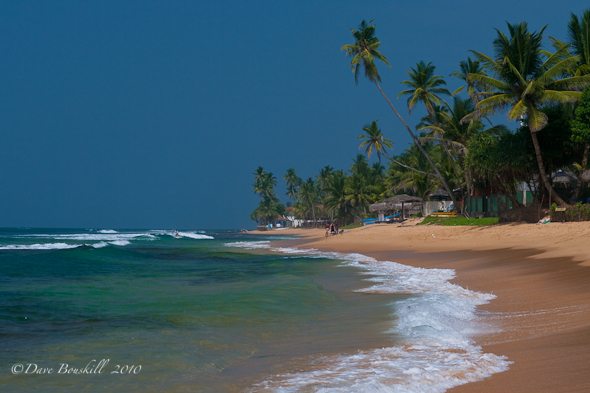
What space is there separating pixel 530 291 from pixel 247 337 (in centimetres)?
551

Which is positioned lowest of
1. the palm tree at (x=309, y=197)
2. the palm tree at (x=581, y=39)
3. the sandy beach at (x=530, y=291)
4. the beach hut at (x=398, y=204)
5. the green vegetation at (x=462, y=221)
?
the sandy beach at (x=530, y=291)

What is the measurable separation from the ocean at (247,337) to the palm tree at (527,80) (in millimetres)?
13534

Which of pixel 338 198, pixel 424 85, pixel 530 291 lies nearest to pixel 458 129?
pixel 424 85

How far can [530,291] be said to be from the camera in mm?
10062

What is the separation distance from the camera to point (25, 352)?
22.9 feet

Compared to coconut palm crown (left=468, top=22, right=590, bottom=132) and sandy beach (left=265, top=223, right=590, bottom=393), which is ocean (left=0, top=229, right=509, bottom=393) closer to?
sandy beach (left=265, top=223, right=590, bottom=393)

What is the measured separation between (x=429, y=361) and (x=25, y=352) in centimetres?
496

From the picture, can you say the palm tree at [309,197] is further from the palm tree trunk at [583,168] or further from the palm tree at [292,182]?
the palm tree trunk at [583,168]

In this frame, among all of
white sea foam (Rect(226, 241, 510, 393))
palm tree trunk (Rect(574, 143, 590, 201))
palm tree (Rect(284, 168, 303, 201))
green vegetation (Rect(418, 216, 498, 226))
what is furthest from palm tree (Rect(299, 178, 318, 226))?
white sea foam (Rect(226, 241, 510, 393))

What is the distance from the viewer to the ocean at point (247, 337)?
17.5 ft

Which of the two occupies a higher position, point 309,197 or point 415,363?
point 309,197

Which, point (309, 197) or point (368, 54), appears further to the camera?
point (309, 197)

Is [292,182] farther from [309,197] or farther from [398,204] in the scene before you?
[398,204]

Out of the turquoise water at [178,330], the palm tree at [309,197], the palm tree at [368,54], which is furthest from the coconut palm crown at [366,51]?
the palm tree at [309,197]
